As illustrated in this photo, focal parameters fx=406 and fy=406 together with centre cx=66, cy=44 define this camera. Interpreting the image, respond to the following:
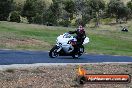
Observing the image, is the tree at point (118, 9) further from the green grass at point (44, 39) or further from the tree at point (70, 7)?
the green grass at point (44, 39)

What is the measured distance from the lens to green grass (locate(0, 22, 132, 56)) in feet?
116

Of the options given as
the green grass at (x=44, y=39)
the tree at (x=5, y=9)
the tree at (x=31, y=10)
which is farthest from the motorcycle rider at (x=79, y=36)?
the tree at (x=31, y=10)

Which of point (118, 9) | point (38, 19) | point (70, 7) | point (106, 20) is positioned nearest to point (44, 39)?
point (38, 19)

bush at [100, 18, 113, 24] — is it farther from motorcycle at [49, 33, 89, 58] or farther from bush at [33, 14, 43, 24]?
motorcycle at [49, 33, 89, 58]

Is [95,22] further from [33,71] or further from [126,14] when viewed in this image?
[33,71]

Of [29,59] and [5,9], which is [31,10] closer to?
[5,9]

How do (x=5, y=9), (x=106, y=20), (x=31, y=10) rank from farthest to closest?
1. (x=106, y=20)
2. (x=31, y=10)
3. (x=5, y=9)

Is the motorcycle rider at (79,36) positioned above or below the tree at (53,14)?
above

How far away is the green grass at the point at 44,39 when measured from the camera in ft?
116

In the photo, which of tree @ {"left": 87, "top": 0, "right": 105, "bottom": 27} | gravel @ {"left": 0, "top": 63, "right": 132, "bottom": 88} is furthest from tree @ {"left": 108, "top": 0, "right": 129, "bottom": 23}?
gravel @ {"left": 0, "top": 63, "right": 132, "bottom": 88}

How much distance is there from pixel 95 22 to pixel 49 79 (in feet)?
319

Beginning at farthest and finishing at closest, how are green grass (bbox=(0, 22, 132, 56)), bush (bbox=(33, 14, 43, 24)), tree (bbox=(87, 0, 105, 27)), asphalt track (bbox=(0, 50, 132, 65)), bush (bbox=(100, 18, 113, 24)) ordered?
bush (bbox=(100, 18, 113, 24)), tree (bbox=(87, 0, 105, 27)), bush (bbox=(33, 14, 43, 24)), green grass (bbox=(0, 22, 132, 56)), asphalt track (bbox=(0, 50, 132, 65))

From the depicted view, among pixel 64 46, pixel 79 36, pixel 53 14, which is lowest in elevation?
pixel 53 14

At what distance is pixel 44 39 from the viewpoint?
4419 centimetres
